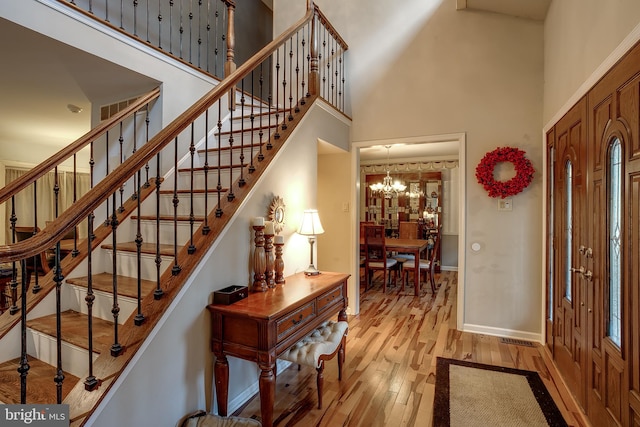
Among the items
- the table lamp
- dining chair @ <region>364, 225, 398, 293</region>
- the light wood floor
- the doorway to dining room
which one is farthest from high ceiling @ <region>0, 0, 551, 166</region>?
the doorway to dining room

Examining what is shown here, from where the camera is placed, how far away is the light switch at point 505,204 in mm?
3531

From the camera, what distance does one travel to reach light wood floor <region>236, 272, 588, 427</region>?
2.23 metres

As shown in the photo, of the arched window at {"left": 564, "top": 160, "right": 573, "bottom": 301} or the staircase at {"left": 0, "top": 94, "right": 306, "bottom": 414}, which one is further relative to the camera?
the arched window at {"left": 564, "top": 160, "right": 573, "bottom": 301}

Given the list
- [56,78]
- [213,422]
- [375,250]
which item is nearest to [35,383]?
[213,422]

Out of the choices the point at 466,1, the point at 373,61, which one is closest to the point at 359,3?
the point at 373,61

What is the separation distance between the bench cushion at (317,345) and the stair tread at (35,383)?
3.85ft

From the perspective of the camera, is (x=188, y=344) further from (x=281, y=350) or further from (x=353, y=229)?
(x=353, y=229)

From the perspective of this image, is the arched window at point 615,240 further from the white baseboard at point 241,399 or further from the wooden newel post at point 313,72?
the wooden newel post at point 313,72

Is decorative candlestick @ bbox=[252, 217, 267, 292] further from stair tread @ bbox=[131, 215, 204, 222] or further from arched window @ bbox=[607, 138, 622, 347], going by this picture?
arched window @ bbox=[607, 138, 622, 347]

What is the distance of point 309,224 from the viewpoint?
9.49 feet

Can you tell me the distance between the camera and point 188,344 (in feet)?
6.16

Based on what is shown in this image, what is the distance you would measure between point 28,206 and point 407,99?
6844 millimetres

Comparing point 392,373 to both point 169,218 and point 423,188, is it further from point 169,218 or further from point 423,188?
point 423,188

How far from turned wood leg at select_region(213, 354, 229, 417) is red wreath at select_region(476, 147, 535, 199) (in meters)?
3.02
